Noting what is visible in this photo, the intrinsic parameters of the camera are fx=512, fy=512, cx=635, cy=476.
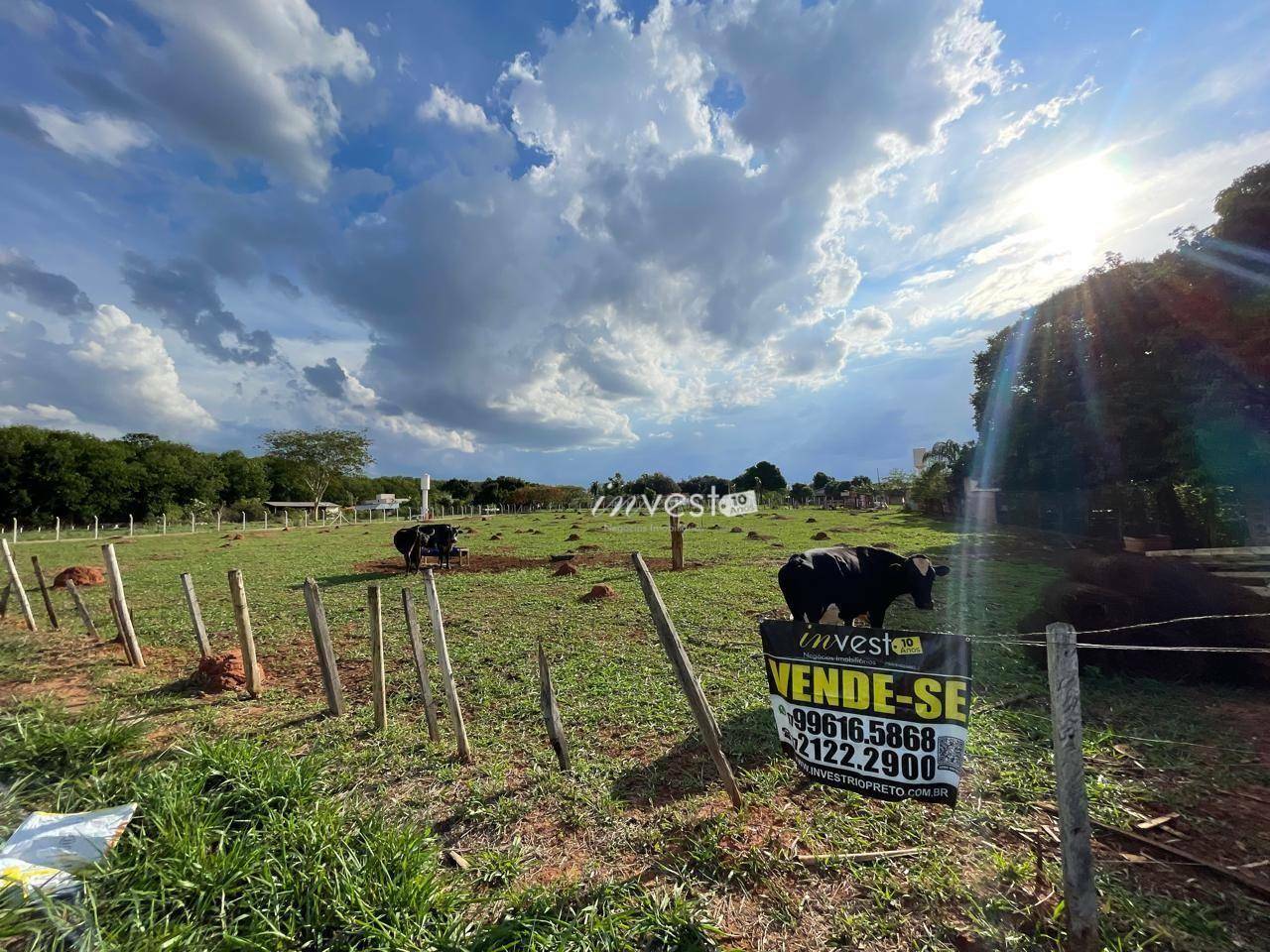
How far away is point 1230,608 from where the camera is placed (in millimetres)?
5629

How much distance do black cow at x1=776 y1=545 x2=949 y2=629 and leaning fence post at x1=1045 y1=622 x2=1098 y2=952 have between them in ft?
11.9

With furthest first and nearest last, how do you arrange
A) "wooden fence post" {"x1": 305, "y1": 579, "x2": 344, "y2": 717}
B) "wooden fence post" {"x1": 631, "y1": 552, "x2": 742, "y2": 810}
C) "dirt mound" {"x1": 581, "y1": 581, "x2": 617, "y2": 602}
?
"dirt mound" {"x1": 581, "y1": 581, "x2": 617, "y2": 602} < "wooden fence post" {"x1": 305, "y1": 579, "x2": 344, "y2": 717} < "wooden fence post" {"x1": 631, "y1": 552, "x2": 742, "y2": 810}

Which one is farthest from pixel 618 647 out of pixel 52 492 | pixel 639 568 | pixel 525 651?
pixel 52 492

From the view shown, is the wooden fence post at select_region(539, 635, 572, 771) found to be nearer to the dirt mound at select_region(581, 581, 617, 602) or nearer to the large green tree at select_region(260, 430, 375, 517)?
the dirt mound at select_region(581, 581, 617, 602)

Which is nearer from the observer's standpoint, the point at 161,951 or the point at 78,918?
the point at 161,951

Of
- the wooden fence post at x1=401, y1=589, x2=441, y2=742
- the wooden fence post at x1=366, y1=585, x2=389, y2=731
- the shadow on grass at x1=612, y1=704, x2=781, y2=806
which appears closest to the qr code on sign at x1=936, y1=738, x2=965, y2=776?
the shadow on grass at x1=612, y1=704, x2=781, y2=806

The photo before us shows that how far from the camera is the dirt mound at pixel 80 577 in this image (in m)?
11.7

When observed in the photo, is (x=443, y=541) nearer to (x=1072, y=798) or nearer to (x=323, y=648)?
(x=323, y=648)

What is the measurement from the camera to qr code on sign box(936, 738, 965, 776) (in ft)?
8.84

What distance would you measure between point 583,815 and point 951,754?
2241 mm

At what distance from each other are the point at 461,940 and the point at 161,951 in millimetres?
1221

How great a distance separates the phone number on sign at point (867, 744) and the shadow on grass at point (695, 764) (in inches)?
38.9

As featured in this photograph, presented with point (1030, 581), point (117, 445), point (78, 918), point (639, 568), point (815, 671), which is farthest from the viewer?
point (117, 445)

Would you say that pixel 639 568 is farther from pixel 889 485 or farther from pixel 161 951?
pixel 889 485
